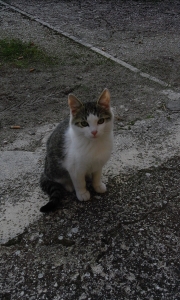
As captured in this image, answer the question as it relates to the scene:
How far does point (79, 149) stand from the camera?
2555 millimetres

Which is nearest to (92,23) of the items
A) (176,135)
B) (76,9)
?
(76,9)

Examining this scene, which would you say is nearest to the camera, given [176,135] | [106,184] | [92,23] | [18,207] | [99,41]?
[18,207]

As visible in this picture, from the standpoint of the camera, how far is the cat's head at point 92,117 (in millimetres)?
2445

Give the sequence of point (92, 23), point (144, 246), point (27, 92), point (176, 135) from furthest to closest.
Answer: point (92, 23) → point (27, 92) → point (176, 135) → point (144, 246)

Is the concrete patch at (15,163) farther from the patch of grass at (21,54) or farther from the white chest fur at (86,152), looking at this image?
the patch of grass at (21,54)

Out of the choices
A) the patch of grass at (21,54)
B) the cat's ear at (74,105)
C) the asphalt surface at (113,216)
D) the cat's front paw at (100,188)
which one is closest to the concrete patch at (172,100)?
the asphalt surface at (113,216)

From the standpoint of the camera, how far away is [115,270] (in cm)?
229

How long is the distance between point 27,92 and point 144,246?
298 centimetres

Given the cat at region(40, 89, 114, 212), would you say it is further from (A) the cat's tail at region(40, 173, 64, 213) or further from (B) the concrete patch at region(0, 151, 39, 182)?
(B) the concrete patch at region(0, 151, 39, 182)

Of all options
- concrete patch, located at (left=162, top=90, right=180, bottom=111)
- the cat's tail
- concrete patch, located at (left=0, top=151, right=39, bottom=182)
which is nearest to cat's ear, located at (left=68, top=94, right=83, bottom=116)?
the cat's tail

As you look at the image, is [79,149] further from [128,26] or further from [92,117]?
[128,26]

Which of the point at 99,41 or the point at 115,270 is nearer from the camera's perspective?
the point at 115,270

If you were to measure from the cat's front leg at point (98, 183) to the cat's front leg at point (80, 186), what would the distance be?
0.11 meters

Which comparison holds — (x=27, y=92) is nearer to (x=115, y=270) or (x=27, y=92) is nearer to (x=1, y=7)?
(x=115, y=270)
